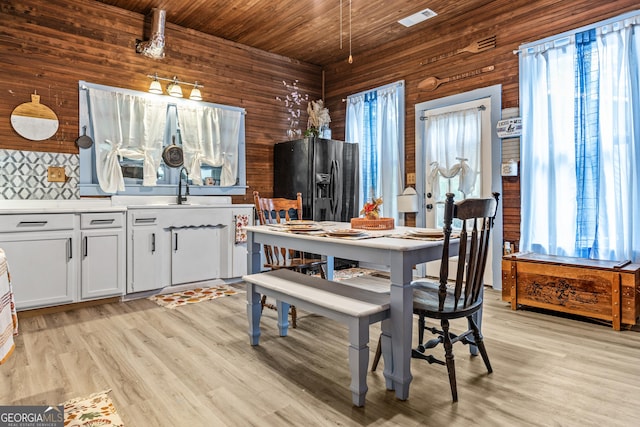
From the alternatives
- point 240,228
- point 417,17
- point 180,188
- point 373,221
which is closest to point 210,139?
point 180,188

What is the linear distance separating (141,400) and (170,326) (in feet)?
3.78

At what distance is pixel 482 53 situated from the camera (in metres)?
4.21

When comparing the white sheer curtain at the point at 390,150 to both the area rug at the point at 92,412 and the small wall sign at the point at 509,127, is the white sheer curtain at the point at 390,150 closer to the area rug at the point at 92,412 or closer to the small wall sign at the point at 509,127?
the small wall sign at the point at 509,127

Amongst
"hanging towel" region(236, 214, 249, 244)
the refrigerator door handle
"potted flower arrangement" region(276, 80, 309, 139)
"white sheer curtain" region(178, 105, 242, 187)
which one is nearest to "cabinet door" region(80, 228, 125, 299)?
"hanging towel" region(236, 214, 249, 244)

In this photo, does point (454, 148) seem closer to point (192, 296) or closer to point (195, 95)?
point (195, 95)

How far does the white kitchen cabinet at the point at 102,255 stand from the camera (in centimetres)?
349

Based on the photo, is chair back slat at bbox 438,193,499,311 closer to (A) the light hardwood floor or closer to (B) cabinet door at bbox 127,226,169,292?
(A) the light hardwood floor

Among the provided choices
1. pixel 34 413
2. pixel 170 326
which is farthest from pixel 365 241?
pixel 170 326

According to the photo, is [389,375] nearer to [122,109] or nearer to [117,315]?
[117,315]

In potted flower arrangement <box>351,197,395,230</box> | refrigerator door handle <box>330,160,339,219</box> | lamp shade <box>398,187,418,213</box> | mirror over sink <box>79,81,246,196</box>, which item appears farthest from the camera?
refrigerator door handle <box>330,160,339,219</box>

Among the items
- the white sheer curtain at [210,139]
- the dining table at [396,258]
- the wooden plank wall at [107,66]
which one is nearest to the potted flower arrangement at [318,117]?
the wooden plank wall at [107,66]

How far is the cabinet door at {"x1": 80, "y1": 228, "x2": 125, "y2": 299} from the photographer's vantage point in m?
3.50

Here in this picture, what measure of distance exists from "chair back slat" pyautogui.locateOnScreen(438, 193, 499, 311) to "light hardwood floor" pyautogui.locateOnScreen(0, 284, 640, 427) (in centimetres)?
49

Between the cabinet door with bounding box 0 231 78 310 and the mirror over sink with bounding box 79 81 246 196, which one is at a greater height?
the mirror over sink with bounding box 79 81 246 196
